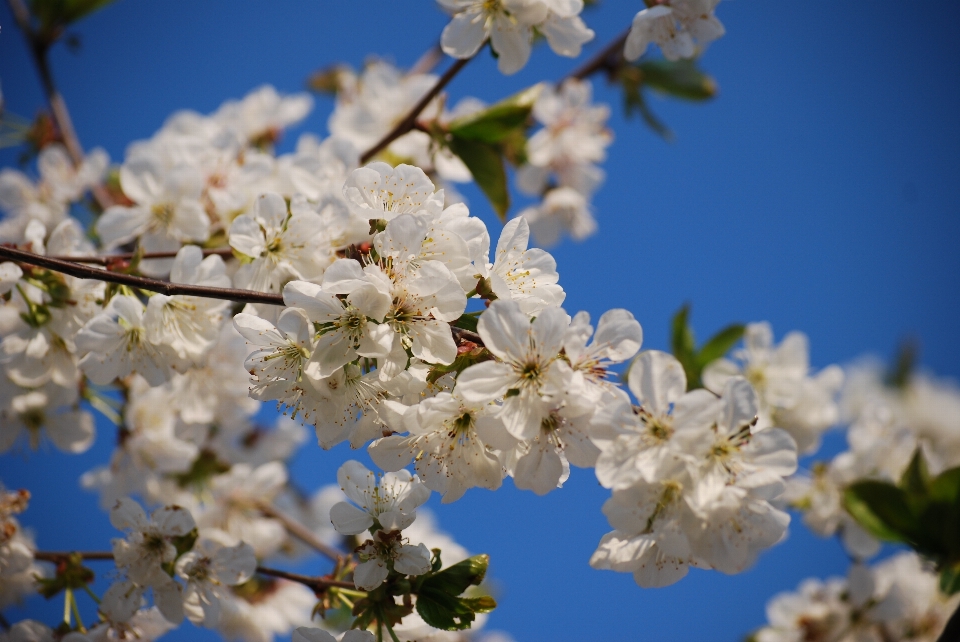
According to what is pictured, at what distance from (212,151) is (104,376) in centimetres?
81

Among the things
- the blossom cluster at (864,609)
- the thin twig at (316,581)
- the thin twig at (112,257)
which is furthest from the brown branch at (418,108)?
the blossom cluster at (864,609)

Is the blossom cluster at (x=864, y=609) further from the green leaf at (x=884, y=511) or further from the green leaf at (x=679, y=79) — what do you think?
the green leaf at (x=679, y=79)

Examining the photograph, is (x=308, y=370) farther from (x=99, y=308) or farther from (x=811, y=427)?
(x=811, y=427)

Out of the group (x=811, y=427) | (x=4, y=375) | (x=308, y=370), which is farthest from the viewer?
(x=811, y=427)

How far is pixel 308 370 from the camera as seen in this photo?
1.15 m

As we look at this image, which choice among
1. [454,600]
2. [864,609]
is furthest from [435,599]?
[864,609]

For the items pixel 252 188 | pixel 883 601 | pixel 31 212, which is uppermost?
pixel 31 212

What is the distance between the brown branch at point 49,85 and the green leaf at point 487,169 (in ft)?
4.82

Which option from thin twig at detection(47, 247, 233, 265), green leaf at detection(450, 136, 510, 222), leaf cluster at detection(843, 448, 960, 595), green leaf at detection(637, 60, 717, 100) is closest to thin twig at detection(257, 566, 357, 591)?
thin twig at detection(47, 247, 233, 265)

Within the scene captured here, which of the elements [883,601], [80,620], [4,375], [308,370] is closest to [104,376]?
[4,375]

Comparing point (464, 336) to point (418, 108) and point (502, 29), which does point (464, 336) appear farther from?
point (418, 108)

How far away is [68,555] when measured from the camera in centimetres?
170

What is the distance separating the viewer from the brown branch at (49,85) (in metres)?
2.58

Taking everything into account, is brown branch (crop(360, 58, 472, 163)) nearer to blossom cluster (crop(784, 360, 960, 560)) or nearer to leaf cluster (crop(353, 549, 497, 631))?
leaf cluster (crop(353, 549, 497, 631))
